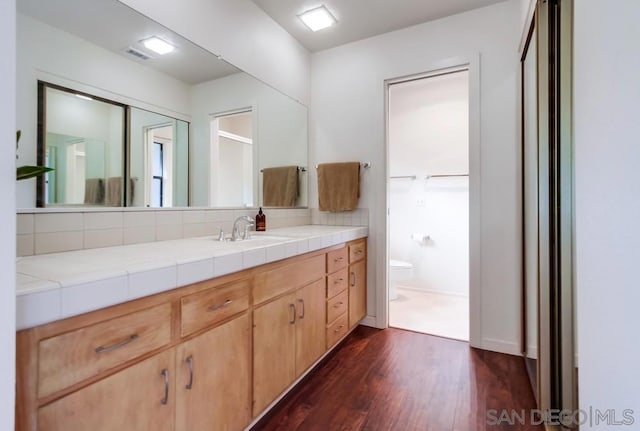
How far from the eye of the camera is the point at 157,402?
38.2 inches

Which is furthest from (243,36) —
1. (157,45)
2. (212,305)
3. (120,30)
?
(212,305)

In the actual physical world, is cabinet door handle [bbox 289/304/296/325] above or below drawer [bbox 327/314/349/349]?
above

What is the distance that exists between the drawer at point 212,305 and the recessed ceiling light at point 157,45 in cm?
134

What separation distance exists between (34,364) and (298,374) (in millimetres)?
1261

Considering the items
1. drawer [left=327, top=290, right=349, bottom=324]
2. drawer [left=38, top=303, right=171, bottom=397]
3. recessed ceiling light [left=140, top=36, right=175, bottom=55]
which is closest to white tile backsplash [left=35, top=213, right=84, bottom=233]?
drawer [left=38, top=303, right=171, bottom=397]

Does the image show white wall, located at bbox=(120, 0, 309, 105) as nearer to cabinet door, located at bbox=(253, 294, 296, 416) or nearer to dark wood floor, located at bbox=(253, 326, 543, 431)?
cabinet door, located at bbox=(253, 294, 296, 416)

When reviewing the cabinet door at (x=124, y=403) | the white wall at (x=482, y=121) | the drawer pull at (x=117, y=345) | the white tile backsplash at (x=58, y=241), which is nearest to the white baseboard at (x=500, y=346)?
the white wall at (x=482, y=121)

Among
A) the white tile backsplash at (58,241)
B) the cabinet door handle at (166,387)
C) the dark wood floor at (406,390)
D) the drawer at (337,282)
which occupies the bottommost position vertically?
the dark wood floor at (406,390)

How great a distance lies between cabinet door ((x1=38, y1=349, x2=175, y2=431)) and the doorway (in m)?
2.61

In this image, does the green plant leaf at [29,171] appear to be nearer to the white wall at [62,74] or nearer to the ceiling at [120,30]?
the white wall at [62,74]

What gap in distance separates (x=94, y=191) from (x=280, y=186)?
1464 millimetres

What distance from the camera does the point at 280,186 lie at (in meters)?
2.67

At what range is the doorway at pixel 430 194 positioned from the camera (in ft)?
11.4

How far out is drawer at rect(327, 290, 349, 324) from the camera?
206 centimetres
